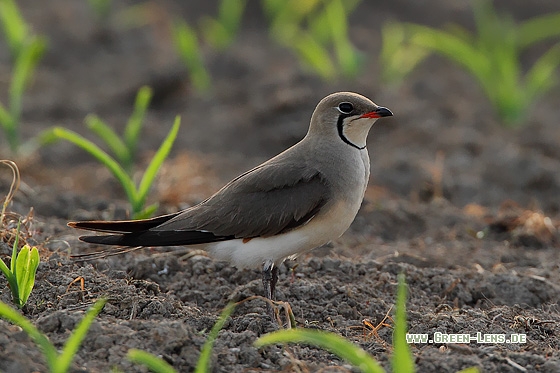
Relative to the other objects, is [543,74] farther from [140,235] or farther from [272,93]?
[140,235]

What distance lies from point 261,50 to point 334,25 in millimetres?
1888

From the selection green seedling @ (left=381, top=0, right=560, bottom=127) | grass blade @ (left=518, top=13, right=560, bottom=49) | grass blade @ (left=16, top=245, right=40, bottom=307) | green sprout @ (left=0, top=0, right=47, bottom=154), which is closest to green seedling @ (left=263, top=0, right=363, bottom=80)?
green seedling @ (left=381, top=0, right=560, bottom=127)

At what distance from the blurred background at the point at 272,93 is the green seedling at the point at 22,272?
2.36 m

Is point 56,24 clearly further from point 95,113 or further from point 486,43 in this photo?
point 486,43

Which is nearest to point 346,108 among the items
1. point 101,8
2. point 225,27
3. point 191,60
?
point 191,60

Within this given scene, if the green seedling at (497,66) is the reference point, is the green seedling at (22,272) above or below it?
below

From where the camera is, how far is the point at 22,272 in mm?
4207

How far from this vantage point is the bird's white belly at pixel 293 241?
15.4 feet

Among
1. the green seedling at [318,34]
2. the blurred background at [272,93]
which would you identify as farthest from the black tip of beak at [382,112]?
the green seedling at [318,34]

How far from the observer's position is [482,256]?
618 centimetres

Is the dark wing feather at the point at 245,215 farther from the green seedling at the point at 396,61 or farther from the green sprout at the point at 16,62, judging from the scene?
the green seedling at the point at 396,61

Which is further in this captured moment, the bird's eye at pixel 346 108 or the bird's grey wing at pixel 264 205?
the bird's eye at pixel 346 108

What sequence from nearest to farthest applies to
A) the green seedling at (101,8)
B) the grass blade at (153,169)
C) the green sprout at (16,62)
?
the grass blade at (153,169) < the green sprout at (16,62) < the green seedling at (101,8)

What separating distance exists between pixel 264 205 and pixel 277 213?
0.10 metres
